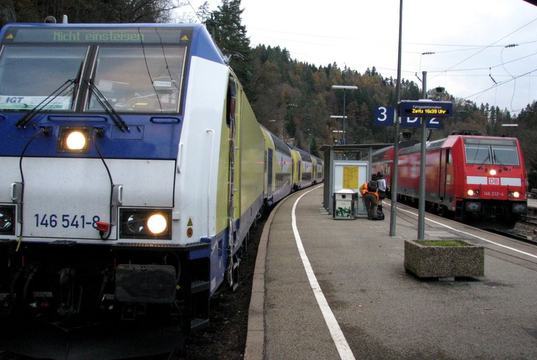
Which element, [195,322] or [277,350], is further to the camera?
[277,350]

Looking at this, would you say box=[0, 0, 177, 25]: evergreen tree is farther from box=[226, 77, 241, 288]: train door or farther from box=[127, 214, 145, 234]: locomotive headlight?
box=[127, 214, 145, 234]: locomotive headlight

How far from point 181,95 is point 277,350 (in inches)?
102

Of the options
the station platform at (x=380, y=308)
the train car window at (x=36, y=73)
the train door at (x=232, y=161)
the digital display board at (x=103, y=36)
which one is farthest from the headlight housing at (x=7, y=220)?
the station platform at (x=380, y=308)

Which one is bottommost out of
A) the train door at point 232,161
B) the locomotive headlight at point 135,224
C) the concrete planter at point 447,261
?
the concrete planter at point 447,261

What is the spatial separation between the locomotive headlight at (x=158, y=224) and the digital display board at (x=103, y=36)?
1750 millimetres

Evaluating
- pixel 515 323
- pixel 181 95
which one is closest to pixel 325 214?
pixel 515 323

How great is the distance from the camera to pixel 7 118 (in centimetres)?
478

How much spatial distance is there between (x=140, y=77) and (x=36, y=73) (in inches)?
40.1

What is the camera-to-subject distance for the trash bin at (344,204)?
17.8m

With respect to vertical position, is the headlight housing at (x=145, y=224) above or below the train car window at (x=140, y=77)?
below

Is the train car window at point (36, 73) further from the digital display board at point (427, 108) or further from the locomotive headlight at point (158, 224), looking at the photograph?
the digital display board at point (427, 108)

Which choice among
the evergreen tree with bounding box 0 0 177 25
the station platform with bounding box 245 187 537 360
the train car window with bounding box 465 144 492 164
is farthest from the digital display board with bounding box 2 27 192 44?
the evergreen tree with bounding box 0 0 177 25

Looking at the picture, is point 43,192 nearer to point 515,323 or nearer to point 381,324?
point 381,324

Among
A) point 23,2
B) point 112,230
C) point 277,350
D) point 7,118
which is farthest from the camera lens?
point 23,2
